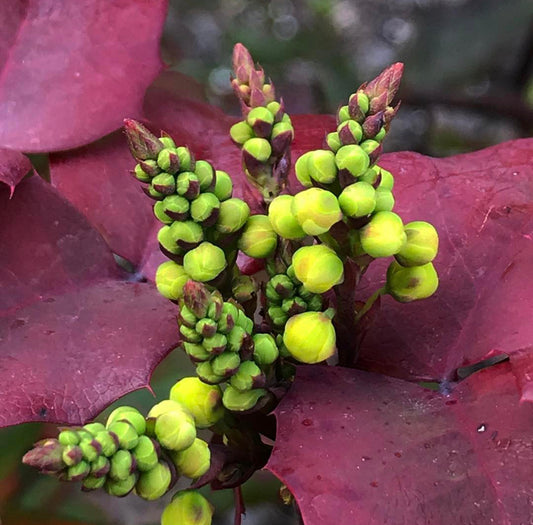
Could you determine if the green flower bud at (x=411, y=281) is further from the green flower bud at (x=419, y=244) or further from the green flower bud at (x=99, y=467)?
the green flower bud at (x=99, y=467)

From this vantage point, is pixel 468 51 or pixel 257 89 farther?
pixel 468 51

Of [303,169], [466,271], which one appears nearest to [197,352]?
[303,169]

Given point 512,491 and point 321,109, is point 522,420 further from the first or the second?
point 321,109

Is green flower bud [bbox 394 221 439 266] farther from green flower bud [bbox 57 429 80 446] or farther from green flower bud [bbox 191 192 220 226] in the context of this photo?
green flower bud [bbox 57 429 80 446]

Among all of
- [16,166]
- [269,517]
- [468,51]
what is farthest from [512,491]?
[468,51]

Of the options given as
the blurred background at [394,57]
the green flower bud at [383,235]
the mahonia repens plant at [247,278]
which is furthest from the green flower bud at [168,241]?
the blurred background at [394,57]

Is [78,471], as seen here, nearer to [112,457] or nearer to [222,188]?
[112,457]

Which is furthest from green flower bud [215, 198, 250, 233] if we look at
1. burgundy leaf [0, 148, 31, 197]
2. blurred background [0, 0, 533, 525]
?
blurred background [0, 0, 533, 525]
